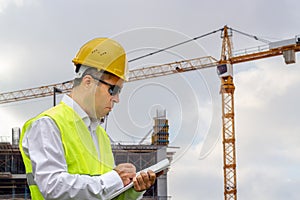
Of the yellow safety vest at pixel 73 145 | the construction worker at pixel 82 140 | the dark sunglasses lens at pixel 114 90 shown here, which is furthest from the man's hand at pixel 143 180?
the dark sunglasses lens at pixel 114 90

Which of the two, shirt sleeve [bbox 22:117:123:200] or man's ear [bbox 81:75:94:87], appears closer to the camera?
shirt sleeve [bbox 22:117:123:200]

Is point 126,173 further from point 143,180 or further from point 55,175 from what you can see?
point 55,175

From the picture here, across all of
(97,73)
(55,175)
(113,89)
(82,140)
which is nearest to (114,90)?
(113,89)

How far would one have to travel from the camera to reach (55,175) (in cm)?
272

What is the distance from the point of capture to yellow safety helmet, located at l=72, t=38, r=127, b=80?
2971 millimetres

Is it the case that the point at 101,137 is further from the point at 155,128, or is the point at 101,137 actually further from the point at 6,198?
the point at 6,198

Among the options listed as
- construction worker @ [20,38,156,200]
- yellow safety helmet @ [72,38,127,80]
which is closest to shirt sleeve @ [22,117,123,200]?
construction worker @ [20,38,156,200]

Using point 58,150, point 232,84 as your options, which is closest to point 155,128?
point 58,150

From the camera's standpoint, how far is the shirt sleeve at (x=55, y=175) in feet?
8.93

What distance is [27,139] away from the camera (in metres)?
2.90

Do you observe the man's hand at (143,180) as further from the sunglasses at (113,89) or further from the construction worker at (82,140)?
the sunglasses at (113,89)

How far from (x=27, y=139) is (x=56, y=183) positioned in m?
0.32

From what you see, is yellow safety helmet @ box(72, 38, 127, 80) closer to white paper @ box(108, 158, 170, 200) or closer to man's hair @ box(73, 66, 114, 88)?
man's hair @ box(73, 66, 114, 88)

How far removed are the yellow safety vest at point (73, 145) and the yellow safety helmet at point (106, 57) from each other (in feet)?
0.90
